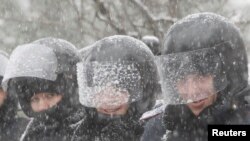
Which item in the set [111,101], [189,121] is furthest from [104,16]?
[189,121]

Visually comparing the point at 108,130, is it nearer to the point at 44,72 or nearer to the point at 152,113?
the point at 152,113

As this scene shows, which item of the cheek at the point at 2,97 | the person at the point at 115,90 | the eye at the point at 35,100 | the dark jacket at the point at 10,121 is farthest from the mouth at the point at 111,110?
the cheek at the point at 2,97

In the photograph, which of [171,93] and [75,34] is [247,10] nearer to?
[75,34]

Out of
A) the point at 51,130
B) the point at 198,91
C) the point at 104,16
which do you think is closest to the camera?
the point at 198,91

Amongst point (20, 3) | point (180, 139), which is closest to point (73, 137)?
point (180, 139)

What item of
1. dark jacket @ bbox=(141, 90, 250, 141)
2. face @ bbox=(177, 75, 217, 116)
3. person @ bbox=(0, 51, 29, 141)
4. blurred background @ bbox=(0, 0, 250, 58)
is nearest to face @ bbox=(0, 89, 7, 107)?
person @ bbox=(0, 51, 29, 141)

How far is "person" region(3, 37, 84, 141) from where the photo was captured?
9.18ft

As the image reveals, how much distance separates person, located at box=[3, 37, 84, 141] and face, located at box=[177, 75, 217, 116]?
80 centimetres

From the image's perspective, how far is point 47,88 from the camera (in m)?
2.82

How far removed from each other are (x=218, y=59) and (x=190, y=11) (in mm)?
5613

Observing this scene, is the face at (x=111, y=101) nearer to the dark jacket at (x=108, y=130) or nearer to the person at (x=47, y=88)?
the dark jacket at (x=108, y=130)

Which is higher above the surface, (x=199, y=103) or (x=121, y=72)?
(x=121, y=72)

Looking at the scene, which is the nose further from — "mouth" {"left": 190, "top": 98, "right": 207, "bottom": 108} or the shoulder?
"mouth" {"left": 190, "top": 98, "right": 207, "bottom": 108}

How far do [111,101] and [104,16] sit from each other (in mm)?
5591
